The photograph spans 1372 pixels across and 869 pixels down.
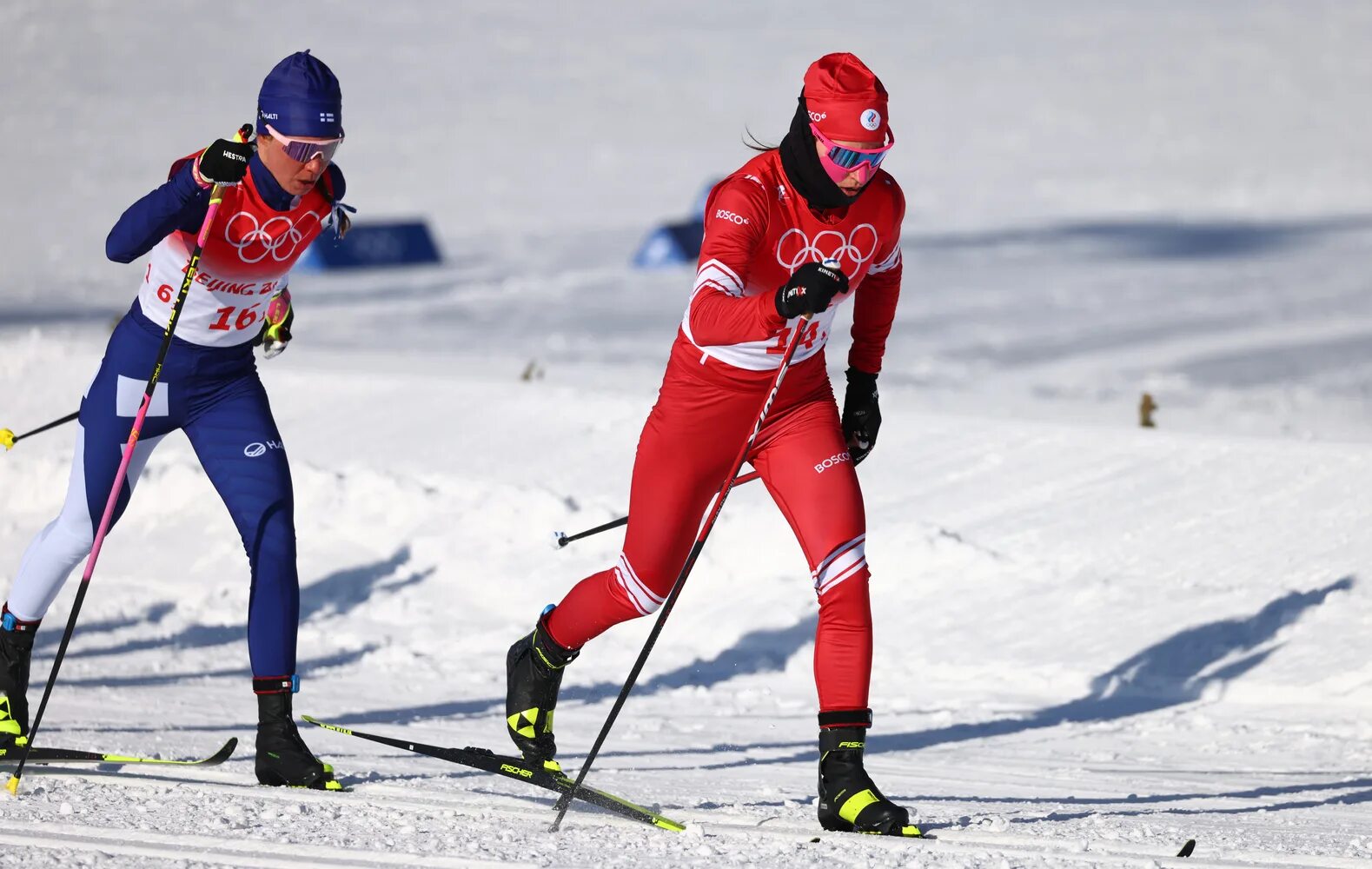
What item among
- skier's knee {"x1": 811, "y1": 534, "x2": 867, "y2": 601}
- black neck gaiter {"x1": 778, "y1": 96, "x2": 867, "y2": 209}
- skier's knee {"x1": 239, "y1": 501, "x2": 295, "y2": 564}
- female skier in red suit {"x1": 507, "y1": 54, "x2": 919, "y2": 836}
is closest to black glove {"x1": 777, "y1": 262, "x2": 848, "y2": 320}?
female skier in red suit {"x1": 507, "y1": 54, "x2": 919, "y2": 836}

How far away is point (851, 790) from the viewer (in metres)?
4.66

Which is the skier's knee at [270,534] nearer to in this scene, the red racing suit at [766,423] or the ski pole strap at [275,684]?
the ski pole strap at [275,684]

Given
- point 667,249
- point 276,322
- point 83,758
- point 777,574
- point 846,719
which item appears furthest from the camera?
point 667,249

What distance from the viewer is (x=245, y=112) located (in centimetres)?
3131

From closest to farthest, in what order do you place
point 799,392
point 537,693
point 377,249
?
point 799,392 → point 537,693 → point 377,249

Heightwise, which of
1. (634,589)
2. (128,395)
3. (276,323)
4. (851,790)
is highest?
(276,323)

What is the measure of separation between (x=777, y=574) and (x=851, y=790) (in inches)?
133

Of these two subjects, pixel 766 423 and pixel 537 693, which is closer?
pixel 766 423

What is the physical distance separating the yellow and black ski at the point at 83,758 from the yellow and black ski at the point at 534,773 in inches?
15.8

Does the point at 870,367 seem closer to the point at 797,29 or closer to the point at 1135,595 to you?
the point at 1135,595

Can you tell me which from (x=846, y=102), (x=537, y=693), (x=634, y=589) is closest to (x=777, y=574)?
(x=537, y=693)

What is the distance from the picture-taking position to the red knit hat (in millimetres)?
4590

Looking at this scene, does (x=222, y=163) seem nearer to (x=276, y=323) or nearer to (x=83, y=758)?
(x=276, y=323)

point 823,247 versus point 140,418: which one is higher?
point 823,247
